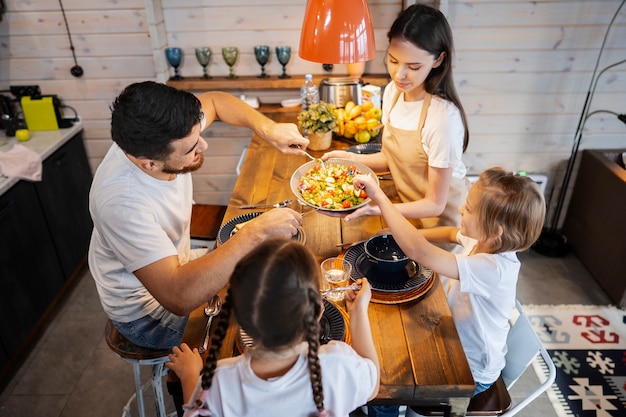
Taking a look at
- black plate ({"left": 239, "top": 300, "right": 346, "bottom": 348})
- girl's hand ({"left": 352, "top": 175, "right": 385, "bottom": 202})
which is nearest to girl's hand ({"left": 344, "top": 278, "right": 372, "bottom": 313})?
black plate ({"left": 239, "top": 300, "right": 346, "bottom": 348})

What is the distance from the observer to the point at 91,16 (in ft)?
9.40

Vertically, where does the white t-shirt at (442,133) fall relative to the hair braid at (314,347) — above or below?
above

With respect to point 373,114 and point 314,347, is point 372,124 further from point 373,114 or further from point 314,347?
point 314,347

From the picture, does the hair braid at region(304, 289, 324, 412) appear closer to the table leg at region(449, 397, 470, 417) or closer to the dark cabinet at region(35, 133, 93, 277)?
the table leg at region(449, 397, 470, 417)

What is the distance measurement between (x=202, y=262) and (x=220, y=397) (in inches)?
16.2

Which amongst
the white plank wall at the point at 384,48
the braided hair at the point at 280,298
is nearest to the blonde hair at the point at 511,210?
the braided hair at the point at 280,298

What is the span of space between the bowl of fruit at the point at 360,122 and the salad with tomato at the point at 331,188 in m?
0.49

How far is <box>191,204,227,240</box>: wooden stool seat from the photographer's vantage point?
2.40m

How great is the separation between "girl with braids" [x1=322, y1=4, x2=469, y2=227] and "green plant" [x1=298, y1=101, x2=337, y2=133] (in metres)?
0.37

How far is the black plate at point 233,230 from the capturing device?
65.6 inches

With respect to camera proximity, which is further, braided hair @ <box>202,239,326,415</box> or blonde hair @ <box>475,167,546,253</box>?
blonde hair @ <box>475,167,546,253</box>

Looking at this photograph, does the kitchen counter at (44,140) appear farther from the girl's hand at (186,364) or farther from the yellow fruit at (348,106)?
the girl's hand at (186,364)

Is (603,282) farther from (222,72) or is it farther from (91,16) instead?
(91,16)

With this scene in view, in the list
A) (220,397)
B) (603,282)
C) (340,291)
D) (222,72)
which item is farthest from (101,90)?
(603,282)
